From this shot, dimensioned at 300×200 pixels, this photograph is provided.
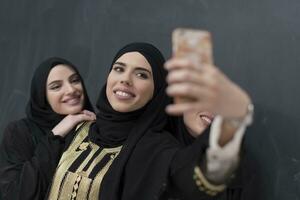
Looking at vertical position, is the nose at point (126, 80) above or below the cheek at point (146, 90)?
above

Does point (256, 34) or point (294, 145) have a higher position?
point (256, 34)

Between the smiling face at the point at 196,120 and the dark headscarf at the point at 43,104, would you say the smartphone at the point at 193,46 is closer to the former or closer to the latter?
the smiling face at the point at 196,120

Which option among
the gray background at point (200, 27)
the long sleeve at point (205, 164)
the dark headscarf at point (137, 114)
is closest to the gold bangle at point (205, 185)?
the long sleeve at point (205, 164)

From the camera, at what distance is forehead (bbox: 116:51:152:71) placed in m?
1.58

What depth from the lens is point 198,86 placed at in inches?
34.9

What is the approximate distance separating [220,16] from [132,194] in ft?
2.58

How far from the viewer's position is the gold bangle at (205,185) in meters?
1.07

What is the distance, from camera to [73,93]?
1871 mm

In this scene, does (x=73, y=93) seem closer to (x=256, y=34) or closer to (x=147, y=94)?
(x=147, y=94)

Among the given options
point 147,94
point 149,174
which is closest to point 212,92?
point 149,174

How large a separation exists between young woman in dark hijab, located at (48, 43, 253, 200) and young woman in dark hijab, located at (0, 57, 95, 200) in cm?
7

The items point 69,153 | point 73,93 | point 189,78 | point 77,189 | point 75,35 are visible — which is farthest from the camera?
point 75,35

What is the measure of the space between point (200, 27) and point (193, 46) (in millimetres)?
1024

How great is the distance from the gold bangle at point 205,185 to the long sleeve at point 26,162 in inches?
28.1
